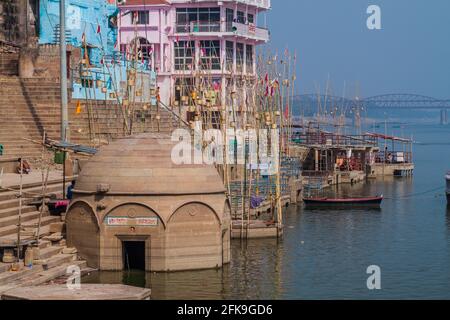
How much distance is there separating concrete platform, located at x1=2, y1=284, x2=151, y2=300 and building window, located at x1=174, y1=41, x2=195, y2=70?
52383 millimetres

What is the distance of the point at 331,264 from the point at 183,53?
151 feet

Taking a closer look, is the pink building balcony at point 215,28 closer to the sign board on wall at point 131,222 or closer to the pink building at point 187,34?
the pink building at point 187,34

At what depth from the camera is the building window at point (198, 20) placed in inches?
3243

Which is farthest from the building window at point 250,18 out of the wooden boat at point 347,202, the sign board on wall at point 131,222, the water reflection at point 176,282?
the sign board on wall at point 131,222

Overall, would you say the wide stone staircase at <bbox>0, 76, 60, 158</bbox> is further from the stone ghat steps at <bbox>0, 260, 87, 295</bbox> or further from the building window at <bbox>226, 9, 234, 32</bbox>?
the building window at <bbox>226, 9, 234, 32</bbox>

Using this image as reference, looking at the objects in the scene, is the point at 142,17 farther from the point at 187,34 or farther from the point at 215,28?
the point at 215,28

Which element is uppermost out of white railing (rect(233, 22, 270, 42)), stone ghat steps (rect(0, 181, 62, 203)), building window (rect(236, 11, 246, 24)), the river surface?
building window (rect(236, 11, 246, 24))

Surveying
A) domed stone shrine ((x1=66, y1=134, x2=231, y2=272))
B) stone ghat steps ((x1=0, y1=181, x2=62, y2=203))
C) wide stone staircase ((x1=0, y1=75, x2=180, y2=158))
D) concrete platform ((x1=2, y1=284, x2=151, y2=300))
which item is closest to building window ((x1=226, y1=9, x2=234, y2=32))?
wide stone staircase ((x1=0, y1=75, x2=180, y2=158))

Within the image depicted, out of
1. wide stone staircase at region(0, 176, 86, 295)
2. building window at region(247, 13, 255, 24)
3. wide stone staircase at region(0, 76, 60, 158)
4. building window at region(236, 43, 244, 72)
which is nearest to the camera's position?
wide stone staircase at region(0, 176, 86, 295)

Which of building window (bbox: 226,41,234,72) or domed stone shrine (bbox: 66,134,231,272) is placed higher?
building window (bbox: 226,41,234,72)

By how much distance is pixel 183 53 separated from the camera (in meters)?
83.8

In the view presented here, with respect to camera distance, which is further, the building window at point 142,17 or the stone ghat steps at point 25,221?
the building window at point 142,17

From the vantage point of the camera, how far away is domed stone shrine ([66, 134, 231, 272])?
34875 mm
